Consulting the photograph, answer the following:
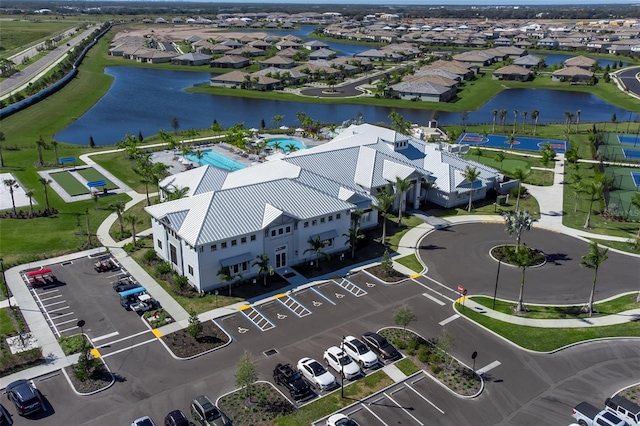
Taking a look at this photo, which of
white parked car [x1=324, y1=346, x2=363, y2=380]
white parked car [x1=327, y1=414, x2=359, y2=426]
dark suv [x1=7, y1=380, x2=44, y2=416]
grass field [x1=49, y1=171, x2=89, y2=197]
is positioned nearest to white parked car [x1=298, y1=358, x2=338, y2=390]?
white parked car [x1=324, y1=346, x2=363, y2=380]

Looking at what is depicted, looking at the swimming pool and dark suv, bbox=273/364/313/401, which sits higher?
the swimming pool

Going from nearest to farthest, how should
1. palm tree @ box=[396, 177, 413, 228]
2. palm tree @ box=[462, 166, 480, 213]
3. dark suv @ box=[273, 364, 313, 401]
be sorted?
dark suv @ box=[273, 364, 313, 401]
palm tree @ box=[396, 177, 413, 228]
palm tree @ box=[462, 166, 480, 213]

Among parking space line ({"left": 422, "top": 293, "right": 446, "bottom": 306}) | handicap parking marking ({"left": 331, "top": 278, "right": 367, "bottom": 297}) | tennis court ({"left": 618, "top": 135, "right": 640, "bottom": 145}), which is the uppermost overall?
tennis court ({"left": 618, "top": 135, "right": 640, "bottom": 145})

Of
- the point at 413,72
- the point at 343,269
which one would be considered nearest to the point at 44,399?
the point at 343,269

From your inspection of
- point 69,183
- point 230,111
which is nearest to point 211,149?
point 69,183

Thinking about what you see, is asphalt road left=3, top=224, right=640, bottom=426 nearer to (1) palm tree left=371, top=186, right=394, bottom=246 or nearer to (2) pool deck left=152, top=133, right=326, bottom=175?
(1) palm tree left=371, top=186, right=394, bottom=246

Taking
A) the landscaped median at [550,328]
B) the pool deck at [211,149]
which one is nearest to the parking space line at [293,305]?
the landscaped median at [550,328]

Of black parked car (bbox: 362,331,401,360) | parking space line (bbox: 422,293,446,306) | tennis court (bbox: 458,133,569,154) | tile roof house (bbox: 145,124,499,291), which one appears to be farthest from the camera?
tennis court (bbox: 458,133,569,154)
